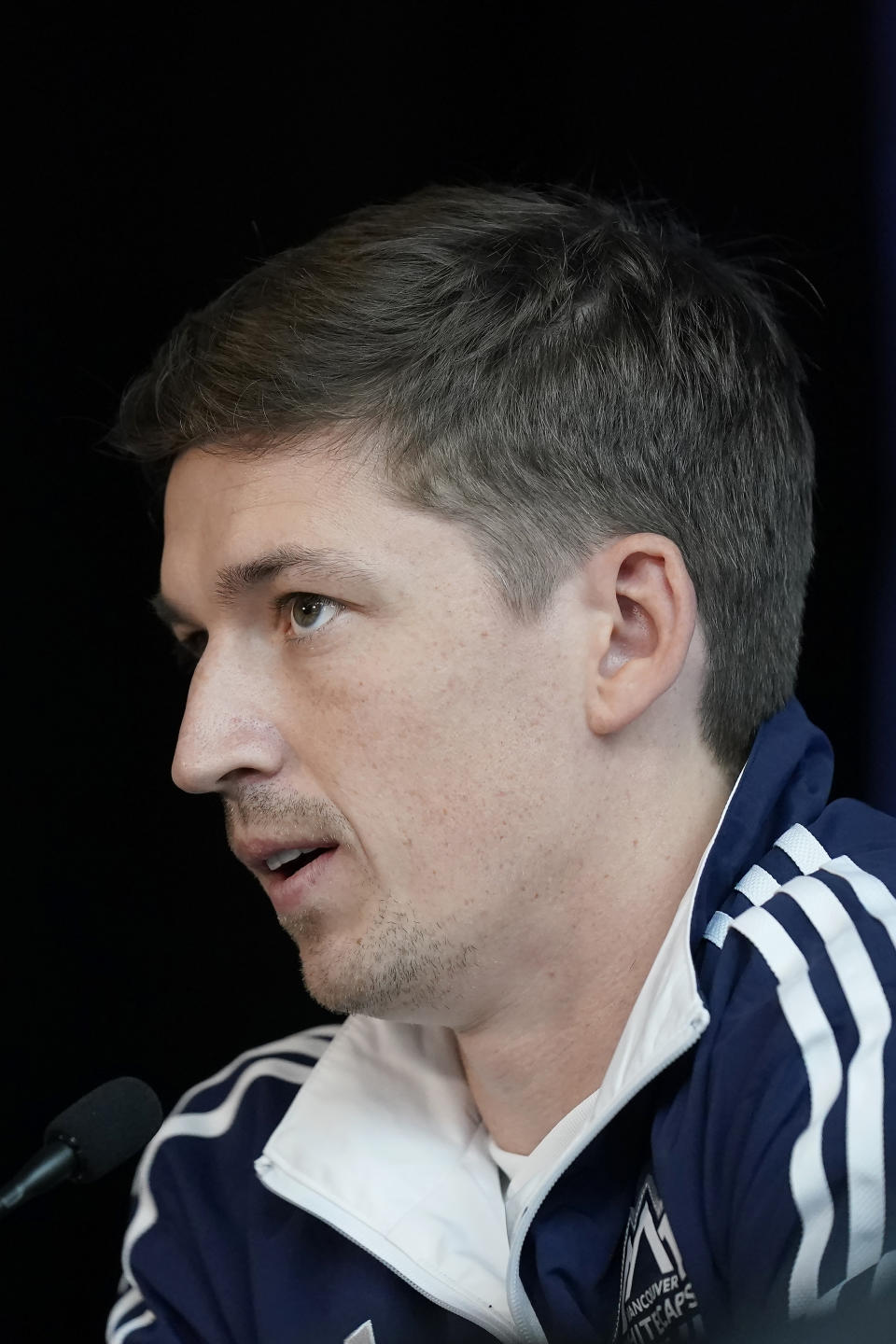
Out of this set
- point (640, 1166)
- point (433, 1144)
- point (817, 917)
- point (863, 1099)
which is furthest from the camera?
point (433, 1144)

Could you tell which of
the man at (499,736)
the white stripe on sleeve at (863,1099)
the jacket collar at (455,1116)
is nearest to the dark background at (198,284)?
the man at (499,736)

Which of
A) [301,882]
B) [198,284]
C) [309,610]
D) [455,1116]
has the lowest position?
[455,1116]

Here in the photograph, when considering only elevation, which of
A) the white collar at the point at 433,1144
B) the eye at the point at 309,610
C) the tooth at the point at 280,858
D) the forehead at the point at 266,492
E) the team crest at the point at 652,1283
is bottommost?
the team crest at the point at 652,1283

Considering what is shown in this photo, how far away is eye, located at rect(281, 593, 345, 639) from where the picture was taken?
127cm

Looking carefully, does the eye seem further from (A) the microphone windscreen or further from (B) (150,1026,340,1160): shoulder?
(B) (150,1026,340,1160): shoulder

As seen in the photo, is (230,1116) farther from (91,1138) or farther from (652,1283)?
(652,1283)

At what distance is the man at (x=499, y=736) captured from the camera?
1.22 metres

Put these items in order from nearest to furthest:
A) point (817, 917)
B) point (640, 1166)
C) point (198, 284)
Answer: point (817, 917), point (640, 1166), point (198, 284)

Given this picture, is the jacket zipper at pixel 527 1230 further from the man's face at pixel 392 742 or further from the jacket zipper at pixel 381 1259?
the man's face at pixel 392 742

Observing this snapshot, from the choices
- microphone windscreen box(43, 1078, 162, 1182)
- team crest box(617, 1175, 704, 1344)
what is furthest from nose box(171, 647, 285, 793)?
team crest box(617, 1175, 704, 1344)

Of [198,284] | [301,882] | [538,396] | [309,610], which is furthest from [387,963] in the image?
[198,284]

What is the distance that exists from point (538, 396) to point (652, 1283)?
0.78 metres

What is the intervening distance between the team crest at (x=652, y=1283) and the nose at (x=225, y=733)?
49cm

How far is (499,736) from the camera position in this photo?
1255 mm
